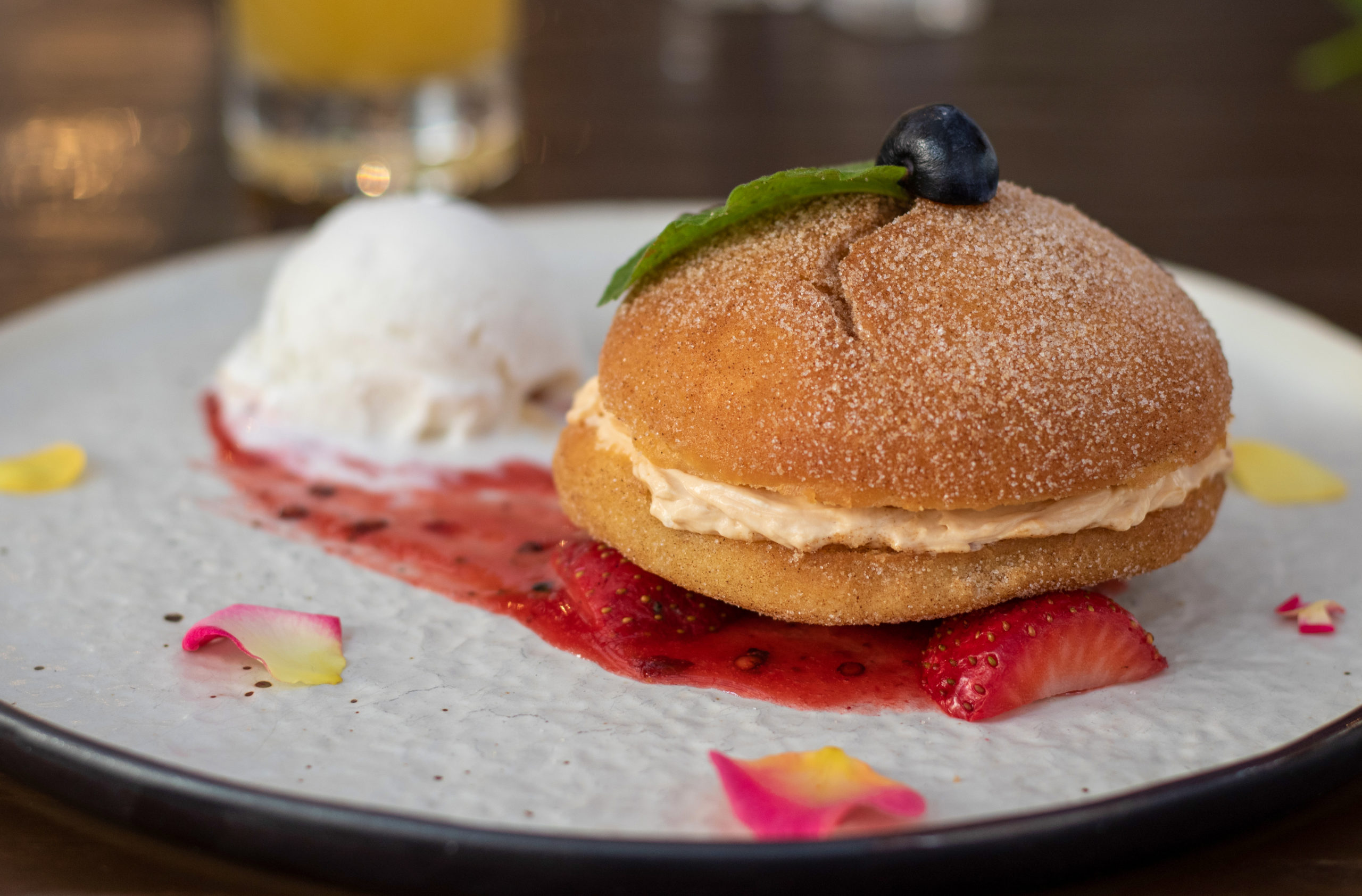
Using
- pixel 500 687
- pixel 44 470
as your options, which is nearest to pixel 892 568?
pixel 500 687

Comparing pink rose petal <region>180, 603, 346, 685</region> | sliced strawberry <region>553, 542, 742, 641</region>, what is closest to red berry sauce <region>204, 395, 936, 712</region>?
sliced strawberry <region>553, 542, 742, 641</region>

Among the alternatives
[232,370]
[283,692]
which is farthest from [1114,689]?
[232,370]

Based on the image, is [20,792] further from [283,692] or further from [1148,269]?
[1148,269]

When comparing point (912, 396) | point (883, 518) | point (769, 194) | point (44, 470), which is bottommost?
point (44, 470)

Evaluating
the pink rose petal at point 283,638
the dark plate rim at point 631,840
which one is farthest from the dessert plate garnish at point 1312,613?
the pink rose petal at point 283,638

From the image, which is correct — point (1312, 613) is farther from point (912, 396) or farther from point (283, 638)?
point (283, 638)

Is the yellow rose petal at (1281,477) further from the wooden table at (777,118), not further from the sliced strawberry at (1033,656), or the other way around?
the wooden table at (777,118)
